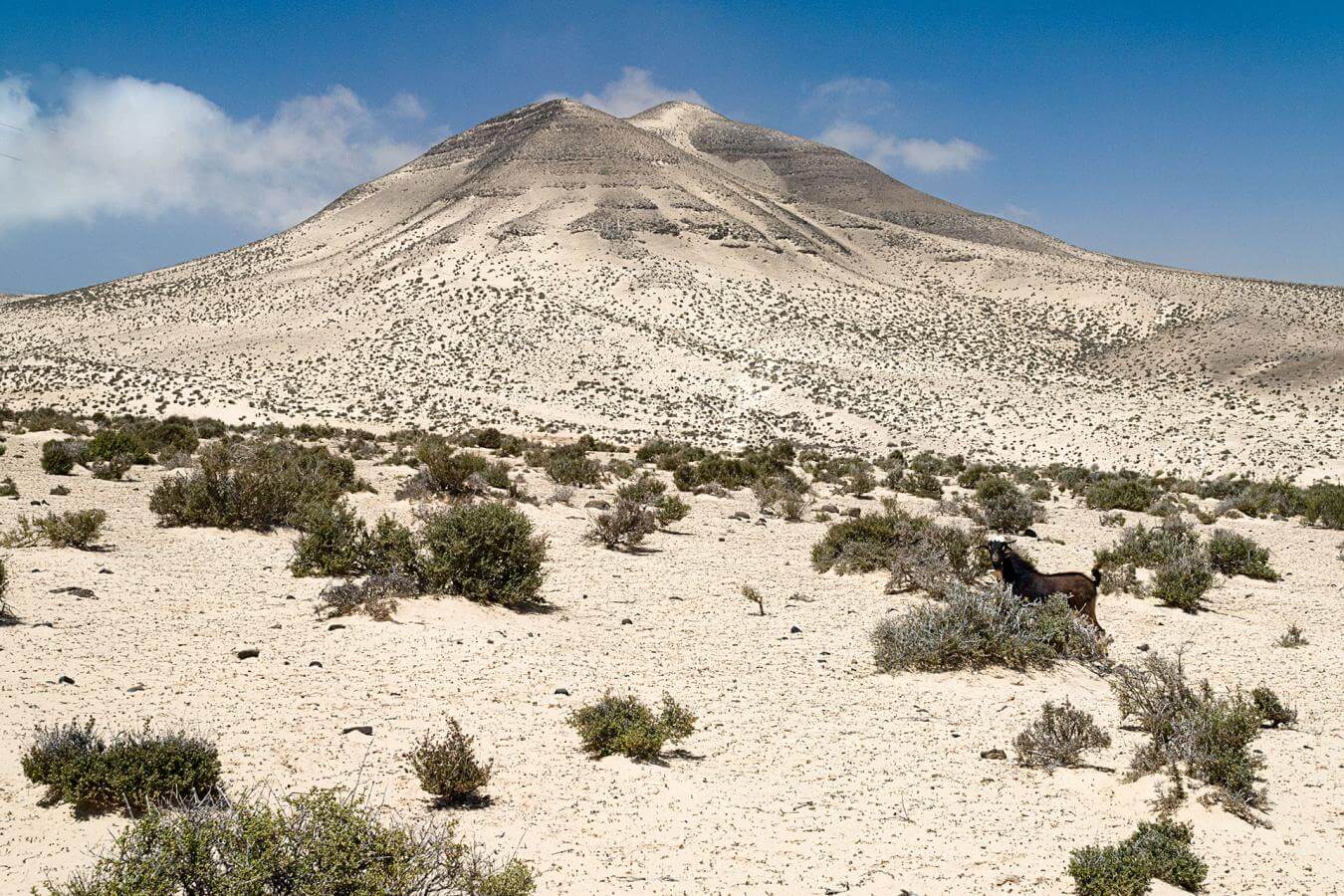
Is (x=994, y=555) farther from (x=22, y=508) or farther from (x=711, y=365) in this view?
(x=711, y=365)

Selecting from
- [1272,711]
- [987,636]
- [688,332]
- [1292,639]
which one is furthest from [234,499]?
[688,332]

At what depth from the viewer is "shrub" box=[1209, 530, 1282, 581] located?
15094 mm

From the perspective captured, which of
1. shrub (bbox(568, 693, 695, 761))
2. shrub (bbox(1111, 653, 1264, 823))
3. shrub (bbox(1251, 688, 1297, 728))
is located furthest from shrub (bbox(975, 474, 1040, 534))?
shrub (bbox(568, 693, 695, 761))

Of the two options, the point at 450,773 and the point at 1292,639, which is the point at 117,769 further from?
the point at 1292,639

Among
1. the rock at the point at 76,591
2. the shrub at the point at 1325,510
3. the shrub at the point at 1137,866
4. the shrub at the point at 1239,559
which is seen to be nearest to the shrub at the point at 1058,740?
the shrub at the point at 1137,866

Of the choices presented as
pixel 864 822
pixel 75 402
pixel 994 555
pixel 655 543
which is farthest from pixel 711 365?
pixel 864 822

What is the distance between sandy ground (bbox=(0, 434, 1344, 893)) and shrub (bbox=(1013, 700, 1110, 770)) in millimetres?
148

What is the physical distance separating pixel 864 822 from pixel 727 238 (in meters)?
80.6

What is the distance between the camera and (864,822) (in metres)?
5.84

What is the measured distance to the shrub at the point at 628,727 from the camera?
6.76 meters

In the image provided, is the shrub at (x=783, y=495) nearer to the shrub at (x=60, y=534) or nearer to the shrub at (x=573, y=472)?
the shrub at (x=573, y=472)

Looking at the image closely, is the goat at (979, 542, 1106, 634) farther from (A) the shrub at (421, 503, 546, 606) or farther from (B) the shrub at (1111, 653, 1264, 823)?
(A) the shrub at (421, 503, 546, 606)

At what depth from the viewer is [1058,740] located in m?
6.76

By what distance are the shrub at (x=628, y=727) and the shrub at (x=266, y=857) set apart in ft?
8.83
